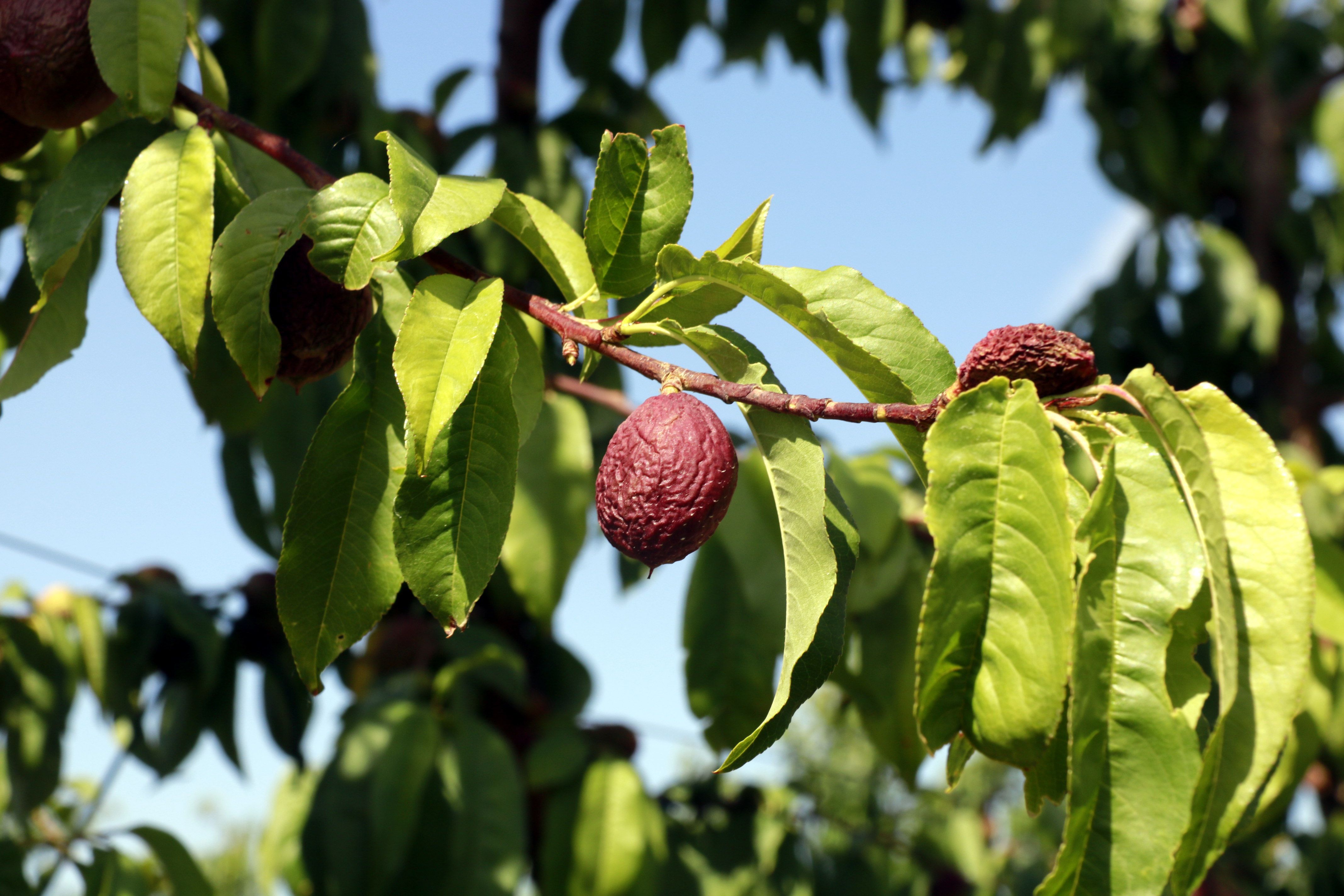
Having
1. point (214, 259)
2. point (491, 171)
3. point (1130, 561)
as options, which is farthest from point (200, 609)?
point (1130, 561)

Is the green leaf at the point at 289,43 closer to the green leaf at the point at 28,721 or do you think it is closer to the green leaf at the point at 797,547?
the green leaf at the point at 28,721

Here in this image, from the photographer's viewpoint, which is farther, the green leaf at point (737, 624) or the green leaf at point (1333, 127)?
the green leaf at point (1333, 127)

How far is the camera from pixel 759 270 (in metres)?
0.65

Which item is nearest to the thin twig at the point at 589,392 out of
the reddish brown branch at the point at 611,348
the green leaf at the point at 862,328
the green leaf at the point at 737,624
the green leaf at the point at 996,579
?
the green leaf at the point at 737,624

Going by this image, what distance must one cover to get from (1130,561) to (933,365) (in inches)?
6.4

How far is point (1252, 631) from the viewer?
598 mm

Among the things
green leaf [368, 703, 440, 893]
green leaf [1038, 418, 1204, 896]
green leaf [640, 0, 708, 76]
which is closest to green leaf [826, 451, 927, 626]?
green leaf [1038, 418, 1204, 896]

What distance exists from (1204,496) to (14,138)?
953 millimetres

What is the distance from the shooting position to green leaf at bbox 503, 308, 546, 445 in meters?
0.81

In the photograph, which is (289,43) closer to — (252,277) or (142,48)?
(142,48)

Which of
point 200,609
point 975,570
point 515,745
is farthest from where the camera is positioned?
point 515,745

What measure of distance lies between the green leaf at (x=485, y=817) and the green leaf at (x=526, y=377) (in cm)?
116

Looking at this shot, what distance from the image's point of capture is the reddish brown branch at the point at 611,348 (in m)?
0.65

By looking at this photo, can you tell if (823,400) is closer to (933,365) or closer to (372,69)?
(933,365)
